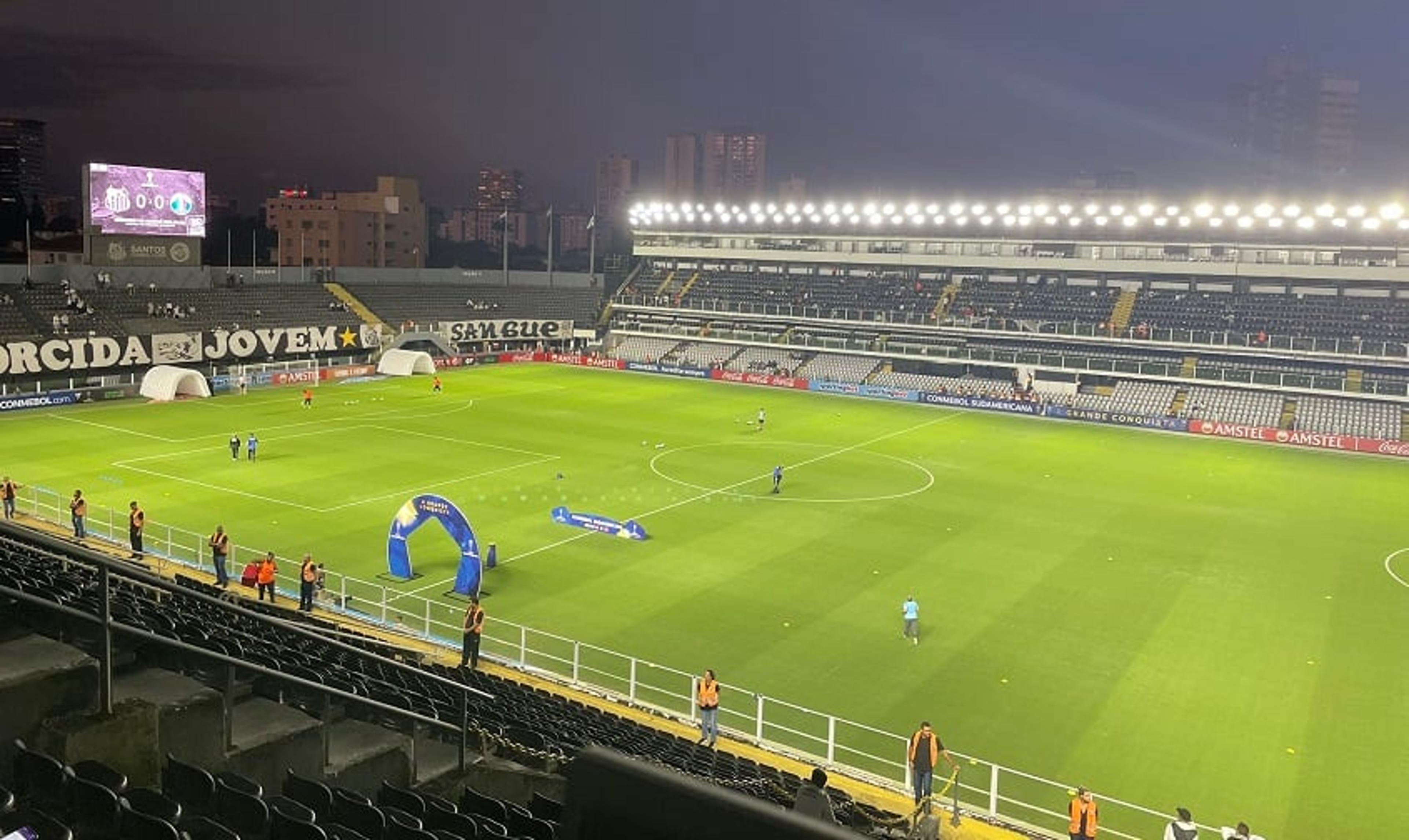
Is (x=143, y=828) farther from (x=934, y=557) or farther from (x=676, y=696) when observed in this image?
(x=934, y=557)

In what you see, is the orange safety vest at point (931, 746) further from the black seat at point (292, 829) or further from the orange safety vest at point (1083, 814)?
the black seat at point (292, 829)

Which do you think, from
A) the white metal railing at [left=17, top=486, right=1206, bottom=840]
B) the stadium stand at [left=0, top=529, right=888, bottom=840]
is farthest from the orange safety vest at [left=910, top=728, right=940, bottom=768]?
the stadium stand at [left=0, top=529, right=888, bottom=840]

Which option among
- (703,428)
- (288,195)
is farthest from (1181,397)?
(288,195)

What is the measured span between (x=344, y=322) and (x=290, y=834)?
74.6 m

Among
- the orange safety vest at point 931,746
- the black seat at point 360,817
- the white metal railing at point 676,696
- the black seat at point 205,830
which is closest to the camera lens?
the black seat at point 205,830

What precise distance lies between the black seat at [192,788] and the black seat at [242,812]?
0.39 feet

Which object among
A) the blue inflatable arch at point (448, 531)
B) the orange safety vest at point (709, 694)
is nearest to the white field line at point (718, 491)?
the blue inflatable arch at point (448, 531)

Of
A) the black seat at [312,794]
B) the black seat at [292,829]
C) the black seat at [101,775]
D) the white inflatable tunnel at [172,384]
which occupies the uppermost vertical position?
the black seat at [101,775]

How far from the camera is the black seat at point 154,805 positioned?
6184 mm

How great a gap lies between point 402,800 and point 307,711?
261 cm

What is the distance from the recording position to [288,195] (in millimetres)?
154500

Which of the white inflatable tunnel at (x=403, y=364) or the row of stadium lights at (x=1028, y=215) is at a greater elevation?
the row of stadium lights at (x=1028, y=215)

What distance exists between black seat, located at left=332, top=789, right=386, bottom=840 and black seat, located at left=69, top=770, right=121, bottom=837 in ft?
5.21

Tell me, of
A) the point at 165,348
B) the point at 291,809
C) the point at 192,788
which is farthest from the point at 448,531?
the point at 165,348
